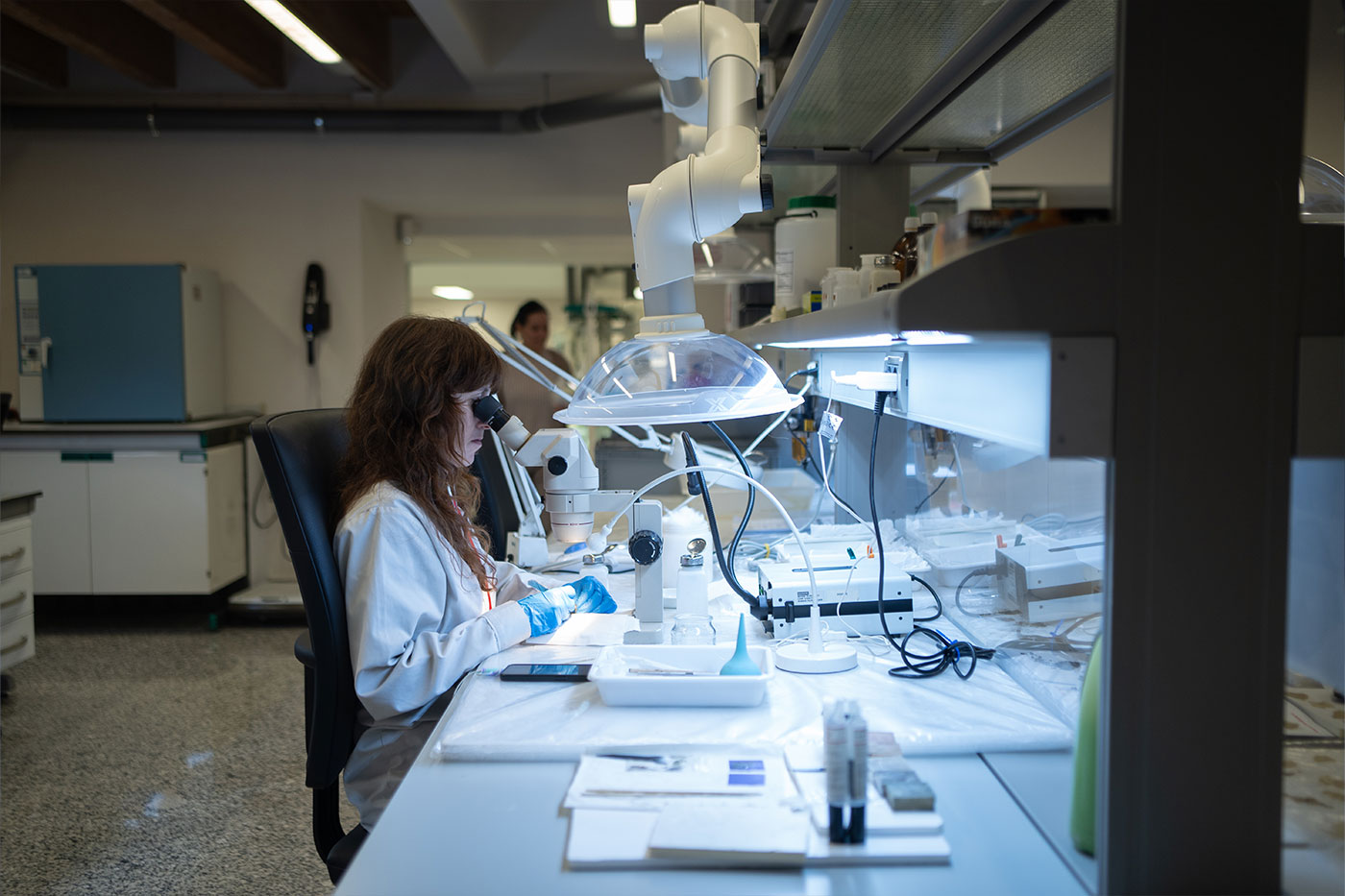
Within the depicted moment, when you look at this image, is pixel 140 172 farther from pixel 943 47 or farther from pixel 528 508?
pixel 943 47

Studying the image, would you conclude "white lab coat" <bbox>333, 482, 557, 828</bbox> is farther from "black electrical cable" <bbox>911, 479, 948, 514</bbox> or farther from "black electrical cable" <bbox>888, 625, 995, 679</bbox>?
"black electrical cable" <bbox>911, 479, 948, 514</bbox>

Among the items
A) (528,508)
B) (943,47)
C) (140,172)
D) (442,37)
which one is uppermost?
(442,37)

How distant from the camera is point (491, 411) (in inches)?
68.5

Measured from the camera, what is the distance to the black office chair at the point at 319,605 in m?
1.53

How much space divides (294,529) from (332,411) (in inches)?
13.7

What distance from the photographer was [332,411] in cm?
180

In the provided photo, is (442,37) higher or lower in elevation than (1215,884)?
higher

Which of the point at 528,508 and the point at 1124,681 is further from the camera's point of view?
the point at 528,508

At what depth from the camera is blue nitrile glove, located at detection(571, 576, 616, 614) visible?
1.90 metres

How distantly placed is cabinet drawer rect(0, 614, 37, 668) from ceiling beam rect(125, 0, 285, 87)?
7.69 feet

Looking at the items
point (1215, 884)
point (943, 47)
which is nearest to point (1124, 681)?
point (1215, 884)

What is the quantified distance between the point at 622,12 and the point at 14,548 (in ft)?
9.70

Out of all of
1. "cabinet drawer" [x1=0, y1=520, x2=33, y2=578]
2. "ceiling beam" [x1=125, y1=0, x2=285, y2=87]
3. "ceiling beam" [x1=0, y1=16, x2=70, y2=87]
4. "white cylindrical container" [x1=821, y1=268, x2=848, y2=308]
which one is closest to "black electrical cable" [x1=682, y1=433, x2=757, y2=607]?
"white cylindrical container" [x1=821, y1=268, x2=848, y2=308]

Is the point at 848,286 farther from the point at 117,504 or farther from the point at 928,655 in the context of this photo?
the point at 117,504
